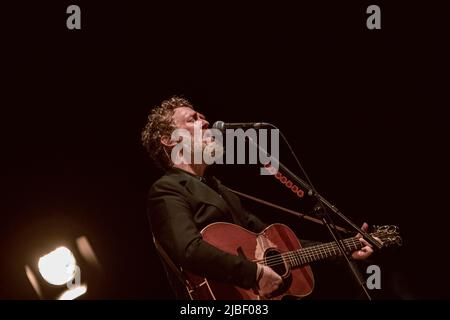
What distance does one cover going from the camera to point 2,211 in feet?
11.0

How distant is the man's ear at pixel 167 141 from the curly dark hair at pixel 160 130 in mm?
24

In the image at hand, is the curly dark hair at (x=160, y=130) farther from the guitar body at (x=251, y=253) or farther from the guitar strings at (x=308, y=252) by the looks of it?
the guitar strings at (x=308, y=252)

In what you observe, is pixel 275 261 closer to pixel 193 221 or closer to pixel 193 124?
pixel 193 221

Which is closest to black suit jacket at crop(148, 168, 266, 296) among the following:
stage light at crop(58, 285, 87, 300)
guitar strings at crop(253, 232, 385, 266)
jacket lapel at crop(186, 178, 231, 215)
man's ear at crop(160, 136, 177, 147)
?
jacket lapel at crop(186, 178, 231, 215)

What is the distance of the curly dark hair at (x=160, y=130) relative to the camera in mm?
3098

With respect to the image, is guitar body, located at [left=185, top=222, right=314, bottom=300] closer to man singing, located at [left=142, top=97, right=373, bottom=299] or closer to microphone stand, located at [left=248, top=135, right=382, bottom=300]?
man singing, located at [left=142, top=97, right=373, bottom=299]

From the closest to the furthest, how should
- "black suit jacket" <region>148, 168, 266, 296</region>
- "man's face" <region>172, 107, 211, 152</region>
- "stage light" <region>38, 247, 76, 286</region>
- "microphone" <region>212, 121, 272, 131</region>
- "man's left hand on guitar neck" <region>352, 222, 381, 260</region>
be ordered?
"black suit jacket" <region>148, 168, 266, 296</region>
"microphone" <region>212, 121, 272, 131</region>
"man's left hand on guitar neck" <region>352, 222, 381, 260</region>
"man's face" <region>172, 107, 211, 152</region>
"stage light" <region>38, 247, 76, 286</region>

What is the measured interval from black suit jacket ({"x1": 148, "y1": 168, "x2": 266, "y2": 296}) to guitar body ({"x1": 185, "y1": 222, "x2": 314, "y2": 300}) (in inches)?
3.8

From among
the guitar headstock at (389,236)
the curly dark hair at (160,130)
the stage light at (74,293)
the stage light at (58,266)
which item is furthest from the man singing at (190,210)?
the stage light at (74,293)

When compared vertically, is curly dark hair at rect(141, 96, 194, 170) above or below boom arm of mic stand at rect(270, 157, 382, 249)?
above

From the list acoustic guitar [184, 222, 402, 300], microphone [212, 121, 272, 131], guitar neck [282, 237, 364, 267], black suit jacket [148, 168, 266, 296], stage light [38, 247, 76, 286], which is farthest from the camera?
stage light [38, 247, 76, 286]

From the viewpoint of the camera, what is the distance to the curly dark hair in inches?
122

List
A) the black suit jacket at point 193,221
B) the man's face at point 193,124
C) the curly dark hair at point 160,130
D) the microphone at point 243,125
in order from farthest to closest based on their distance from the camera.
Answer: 1. the curly dark hair at point 160,130
2. the man's face at point 193,124
3. the microphone at point 243,125
4. the black suit jacket at point 193,221
